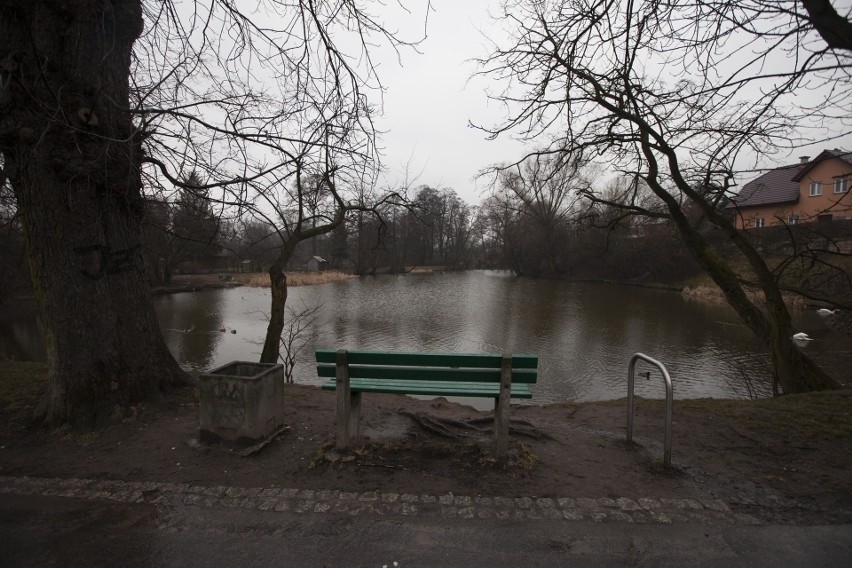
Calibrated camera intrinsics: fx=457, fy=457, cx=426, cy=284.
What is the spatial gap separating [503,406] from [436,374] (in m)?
0.55

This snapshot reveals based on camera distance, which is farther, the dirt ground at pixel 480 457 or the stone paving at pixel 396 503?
the dirt ground at pixel 480 457

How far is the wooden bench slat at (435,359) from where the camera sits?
3334mm

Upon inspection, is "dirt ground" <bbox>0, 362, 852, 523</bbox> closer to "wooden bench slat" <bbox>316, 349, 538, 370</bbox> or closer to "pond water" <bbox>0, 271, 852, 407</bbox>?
"wooden bench slat" <bbox>316, 349, 538, 370</bbox>

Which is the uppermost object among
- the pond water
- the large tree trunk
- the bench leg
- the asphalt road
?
the large tree trunk

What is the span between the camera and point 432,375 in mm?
3447

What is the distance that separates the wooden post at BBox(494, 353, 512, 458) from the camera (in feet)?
10.9

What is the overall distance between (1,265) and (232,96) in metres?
14.7

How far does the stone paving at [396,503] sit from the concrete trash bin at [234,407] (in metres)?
0.59

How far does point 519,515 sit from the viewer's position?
9.24 feet

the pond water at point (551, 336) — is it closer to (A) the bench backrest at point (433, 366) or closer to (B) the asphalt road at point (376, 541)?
(A) the bench backrest at point (433, 366)

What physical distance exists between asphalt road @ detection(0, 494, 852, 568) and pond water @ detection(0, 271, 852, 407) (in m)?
6.81

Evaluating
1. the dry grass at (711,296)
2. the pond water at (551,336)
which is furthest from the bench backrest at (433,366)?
the dry grass at (711,296)

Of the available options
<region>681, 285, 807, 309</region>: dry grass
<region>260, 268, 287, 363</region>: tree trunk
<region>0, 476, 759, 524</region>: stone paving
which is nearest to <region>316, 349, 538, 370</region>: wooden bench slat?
<region>0, 476, 759, 524</region>: stone paving

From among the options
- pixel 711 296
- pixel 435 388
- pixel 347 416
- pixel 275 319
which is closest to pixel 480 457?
pixel 435 388
